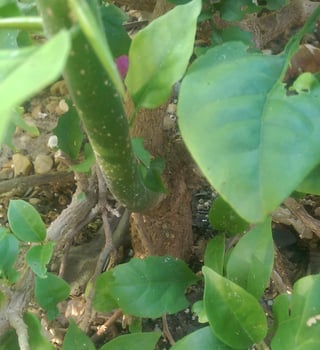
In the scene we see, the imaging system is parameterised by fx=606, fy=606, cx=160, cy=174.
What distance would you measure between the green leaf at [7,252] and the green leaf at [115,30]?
0.20 meters

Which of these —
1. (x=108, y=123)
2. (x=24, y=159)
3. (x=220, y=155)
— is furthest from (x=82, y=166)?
(x=24, y=159)

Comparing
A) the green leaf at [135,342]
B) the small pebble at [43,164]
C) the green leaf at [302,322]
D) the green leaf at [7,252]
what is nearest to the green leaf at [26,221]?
the green leaf at [7,252]

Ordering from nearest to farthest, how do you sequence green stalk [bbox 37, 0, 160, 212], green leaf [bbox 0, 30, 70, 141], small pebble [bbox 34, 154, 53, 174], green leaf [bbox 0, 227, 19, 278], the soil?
green leaf [bbox 0, 30, 70, 141], green stalk [bbox 37, 0, 160, 212], green leaf [bbox 0, 227, 19, 278], the soil, small pebble [bbox 34, 154, 53, 174]

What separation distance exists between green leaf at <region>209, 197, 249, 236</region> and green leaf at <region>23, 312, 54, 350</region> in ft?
0.65

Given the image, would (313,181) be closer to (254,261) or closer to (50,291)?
(254,261)

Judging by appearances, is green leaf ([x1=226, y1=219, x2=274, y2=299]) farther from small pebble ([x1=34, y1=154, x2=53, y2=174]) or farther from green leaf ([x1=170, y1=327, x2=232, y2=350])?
small pebble ([x1=34, y1=154, x2=53, y2=174])

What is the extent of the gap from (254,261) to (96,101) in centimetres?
23

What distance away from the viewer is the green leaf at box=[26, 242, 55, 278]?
53cm

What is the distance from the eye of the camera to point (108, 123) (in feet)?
1.28

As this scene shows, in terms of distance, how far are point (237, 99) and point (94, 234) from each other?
0.69 metres

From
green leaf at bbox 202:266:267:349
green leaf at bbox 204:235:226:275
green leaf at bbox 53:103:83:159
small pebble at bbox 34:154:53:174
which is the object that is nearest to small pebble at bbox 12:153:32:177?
small pebble at bbox 34:154:53:174

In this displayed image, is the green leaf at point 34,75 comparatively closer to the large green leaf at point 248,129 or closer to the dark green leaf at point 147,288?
the large green leaf at point 248,129

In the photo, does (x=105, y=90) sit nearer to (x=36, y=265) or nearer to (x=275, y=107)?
(x=275, y=107)

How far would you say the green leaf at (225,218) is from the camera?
60cm
